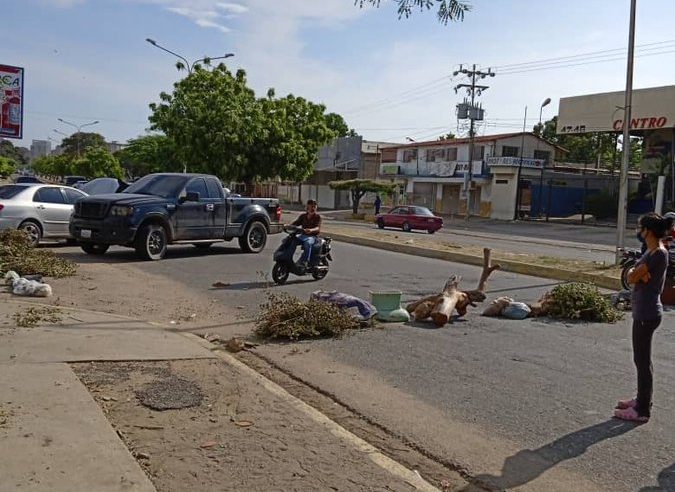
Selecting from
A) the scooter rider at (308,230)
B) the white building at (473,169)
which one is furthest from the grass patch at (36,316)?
the white building at (473,169)

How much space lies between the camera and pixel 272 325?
27.1 ft

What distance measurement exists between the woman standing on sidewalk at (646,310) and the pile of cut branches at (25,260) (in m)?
9.17

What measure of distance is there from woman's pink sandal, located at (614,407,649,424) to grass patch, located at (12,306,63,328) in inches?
230

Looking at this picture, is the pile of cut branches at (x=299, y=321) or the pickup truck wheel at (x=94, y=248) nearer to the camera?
the pile of cut branches at (x=299, y=321)

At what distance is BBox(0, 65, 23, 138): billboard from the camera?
44.3ft

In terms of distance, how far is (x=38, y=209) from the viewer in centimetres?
1648

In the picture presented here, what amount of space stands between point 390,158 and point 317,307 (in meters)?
60.5

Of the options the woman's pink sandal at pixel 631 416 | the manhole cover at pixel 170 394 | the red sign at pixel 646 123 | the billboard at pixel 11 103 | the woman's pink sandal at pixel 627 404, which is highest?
the red sign at pixel 646 123

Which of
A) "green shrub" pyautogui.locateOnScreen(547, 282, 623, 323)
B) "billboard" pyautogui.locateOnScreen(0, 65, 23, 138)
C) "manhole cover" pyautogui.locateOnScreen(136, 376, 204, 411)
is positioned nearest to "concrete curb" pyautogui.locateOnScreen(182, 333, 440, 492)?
"manhole cover" pyautogui.locateOnScreen(136, 376, 204, 411)

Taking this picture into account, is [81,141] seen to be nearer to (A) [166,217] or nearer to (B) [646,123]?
(B) [646,123]

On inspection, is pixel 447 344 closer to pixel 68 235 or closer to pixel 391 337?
pixel 391 337

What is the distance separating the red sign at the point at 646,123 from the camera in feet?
136

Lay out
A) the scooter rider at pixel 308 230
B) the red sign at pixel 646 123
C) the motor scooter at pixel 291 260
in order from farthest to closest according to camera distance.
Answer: the red sign at pixel 646 123 → the scooter rider at pixel 308 230 → the motor scooter at pixel 291 260

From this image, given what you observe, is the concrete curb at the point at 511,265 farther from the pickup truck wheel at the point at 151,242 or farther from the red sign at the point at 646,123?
the red sign at the point at 646,123
